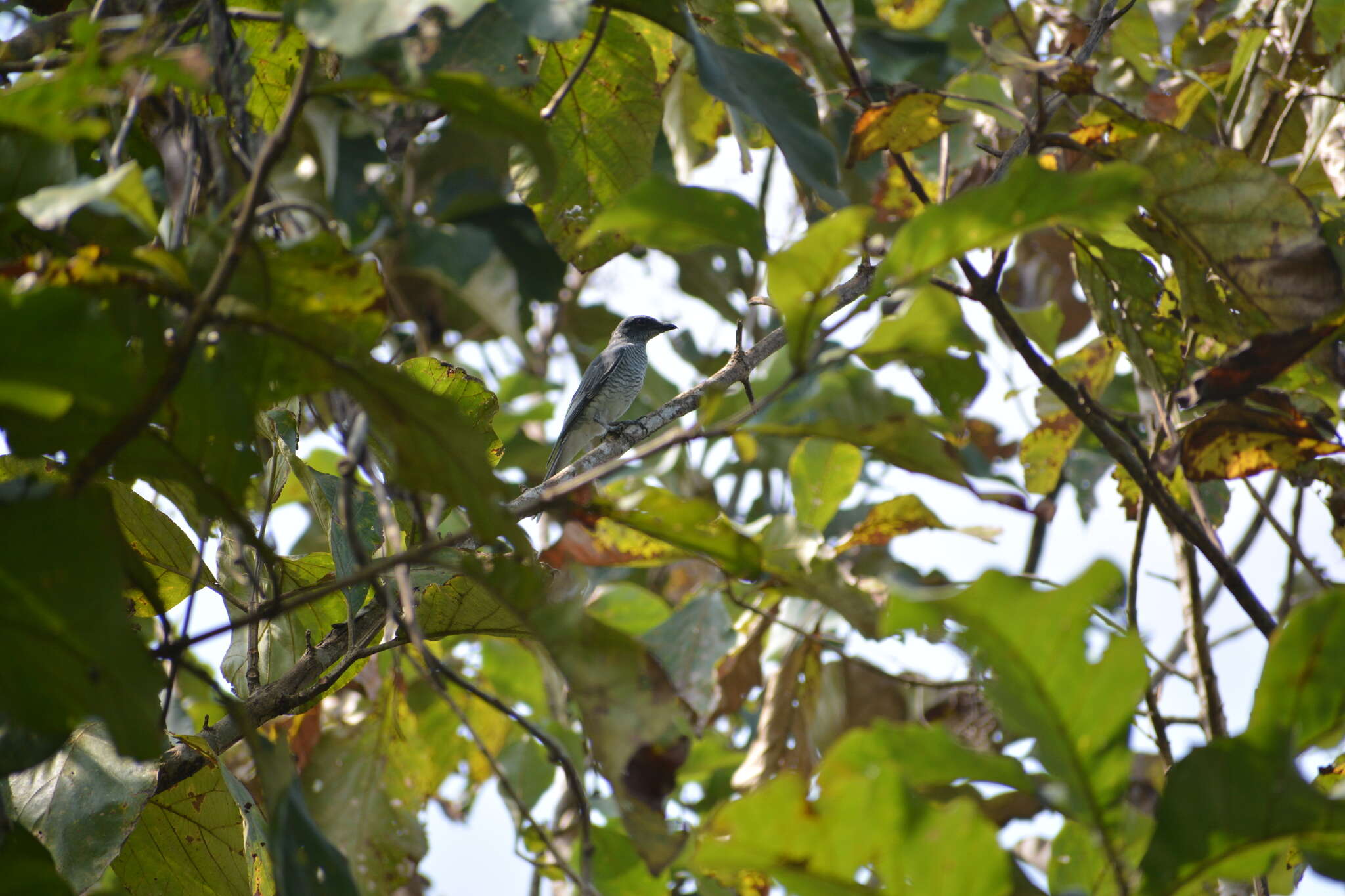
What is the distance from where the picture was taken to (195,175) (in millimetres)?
1672

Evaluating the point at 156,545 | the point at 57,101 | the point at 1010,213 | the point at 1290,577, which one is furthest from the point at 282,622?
the point at 1290,577

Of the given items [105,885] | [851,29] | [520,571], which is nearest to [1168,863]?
[520,571]

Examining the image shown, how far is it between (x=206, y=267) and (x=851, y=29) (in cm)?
351

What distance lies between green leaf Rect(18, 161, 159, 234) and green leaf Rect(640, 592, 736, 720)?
200 cm

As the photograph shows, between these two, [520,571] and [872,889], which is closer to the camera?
[872,889]

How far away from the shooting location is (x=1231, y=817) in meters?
1.01

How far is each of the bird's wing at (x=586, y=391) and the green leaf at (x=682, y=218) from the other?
3929 mm

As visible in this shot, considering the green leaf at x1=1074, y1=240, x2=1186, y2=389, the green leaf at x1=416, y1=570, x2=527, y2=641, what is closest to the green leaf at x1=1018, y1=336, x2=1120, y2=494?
the green leaf at x1=1074, y1=240, x2=1186, y2=389

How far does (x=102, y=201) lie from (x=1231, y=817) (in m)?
1.32

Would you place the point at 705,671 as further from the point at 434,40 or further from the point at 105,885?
the point at 434,40

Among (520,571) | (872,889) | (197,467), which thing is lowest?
(872,889)

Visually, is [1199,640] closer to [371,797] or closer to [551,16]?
[371,797]

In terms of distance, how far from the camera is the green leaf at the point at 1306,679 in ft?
3.34

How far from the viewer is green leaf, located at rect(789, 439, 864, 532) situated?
290 cm
